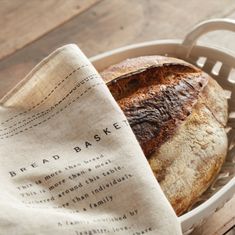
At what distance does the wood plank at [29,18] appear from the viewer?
3.48ft

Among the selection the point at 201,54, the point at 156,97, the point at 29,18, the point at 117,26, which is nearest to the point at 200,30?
the point at 201,54

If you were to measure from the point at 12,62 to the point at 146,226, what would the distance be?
0.53 metres

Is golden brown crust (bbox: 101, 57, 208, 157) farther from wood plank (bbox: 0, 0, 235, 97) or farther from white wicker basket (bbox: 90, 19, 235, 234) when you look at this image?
wood plank (bbox: 0, 0, 235, 97)

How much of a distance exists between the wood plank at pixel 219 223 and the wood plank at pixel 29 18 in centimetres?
48

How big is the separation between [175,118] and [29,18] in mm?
491

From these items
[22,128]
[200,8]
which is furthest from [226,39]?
[22,128]

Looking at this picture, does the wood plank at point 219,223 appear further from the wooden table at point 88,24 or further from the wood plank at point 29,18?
the wood plank at point 29,18

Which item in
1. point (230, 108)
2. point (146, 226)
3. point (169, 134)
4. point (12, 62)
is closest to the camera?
point (146, 226)

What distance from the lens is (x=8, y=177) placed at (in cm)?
62

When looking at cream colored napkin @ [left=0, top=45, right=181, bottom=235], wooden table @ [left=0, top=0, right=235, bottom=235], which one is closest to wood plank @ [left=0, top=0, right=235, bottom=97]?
wooden table @ [left=0, top=0, right=235, bottom=235]

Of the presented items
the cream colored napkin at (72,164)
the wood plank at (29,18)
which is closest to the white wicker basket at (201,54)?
the cream colored napkin at (72,164)

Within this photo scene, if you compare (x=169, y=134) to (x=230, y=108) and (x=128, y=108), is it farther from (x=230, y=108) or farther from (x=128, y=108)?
(x=230, y=108)

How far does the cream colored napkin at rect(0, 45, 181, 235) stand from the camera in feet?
1.90

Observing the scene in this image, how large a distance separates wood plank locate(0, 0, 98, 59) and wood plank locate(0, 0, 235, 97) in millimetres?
15
